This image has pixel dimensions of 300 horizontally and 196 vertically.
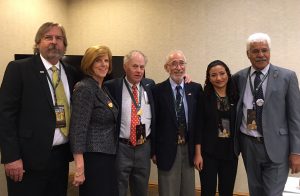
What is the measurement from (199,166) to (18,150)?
4.99ft

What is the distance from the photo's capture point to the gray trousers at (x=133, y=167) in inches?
98.7

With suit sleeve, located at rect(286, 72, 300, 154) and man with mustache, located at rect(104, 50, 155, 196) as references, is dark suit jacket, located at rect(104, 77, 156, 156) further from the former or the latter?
suit sleeve, located at rect(286, 72, 300, 154)

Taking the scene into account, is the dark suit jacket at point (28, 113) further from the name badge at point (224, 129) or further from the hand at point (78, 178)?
the name badge at point (224, 129)

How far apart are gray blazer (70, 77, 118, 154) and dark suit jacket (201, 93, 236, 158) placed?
32.9 inches

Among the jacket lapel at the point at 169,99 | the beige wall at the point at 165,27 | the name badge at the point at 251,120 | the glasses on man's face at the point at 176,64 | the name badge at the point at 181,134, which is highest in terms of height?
the beige wall at the point at 165,27

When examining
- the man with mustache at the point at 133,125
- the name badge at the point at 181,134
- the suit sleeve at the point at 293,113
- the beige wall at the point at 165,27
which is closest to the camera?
the suit sleeve at the point at 293,113

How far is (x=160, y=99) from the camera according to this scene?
268cm

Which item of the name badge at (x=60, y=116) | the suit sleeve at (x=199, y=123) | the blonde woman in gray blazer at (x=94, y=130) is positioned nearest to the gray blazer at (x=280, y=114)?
the suit sleeve at (x=199, y=123)

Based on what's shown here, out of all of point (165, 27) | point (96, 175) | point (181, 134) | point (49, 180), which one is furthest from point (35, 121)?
point (165, 27)

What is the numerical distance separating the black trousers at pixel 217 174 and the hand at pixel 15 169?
151 cm

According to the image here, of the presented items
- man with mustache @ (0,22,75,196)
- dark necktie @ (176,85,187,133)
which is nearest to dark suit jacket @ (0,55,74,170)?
man with mustache @ (0,22,75,196)

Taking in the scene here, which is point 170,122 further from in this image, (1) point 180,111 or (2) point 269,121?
(2) point 269,121

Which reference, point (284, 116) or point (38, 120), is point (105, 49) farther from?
point (284, 116)

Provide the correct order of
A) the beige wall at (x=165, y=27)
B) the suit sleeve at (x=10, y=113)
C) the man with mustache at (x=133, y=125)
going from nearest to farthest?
the suit sleeve at (x=10, y=113) → the man with mustache at (x=133, y=125) → the beige wall at (x=165, y=27)
